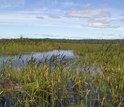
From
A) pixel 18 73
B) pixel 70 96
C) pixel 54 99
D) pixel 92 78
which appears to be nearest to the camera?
pixel 54 99

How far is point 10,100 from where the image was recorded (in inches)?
297

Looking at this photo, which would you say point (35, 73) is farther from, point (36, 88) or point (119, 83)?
point (119, 83)

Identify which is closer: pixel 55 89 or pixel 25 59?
pixel 55 89

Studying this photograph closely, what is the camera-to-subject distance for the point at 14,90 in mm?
8039

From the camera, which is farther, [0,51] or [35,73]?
[0,51]

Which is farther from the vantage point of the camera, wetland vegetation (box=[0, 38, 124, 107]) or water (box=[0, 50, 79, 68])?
water (box=[0, 50, 79, 68])

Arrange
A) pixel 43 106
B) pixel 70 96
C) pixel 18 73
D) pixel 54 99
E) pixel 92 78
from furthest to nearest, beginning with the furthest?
pixel 92 78 < pixel 18 73 < pixel 70 96 < pixel 54 99 < pixel 43 106

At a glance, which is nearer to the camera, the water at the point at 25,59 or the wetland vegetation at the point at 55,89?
the wetland vegetation at the point at 55,89

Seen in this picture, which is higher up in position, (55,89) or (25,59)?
(25,59)

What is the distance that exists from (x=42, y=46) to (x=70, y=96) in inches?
1049

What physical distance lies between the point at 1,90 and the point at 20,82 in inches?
46.3

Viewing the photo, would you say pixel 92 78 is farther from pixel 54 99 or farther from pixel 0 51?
pixel 0 51

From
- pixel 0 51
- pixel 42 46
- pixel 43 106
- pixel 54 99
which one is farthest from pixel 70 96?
pixel 42 46

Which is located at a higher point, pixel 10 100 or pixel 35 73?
pixel 35 73
